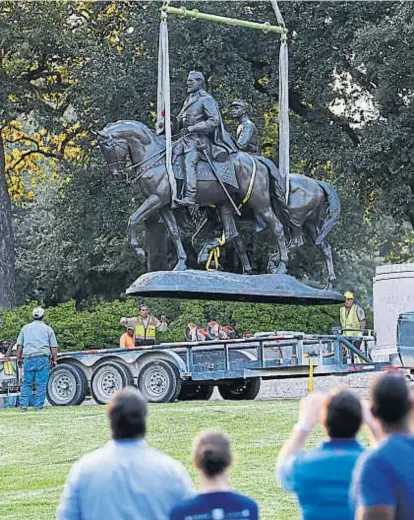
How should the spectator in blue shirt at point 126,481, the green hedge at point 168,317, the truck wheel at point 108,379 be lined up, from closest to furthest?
the spectator in blue shirt at point 126,481 < the truck wheel at point 108,379 < the green hedge at point 168,317

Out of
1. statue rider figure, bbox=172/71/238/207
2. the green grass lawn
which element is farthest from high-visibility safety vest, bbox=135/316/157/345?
the green grass lawn

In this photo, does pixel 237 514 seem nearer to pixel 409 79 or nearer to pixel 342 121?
pixel 409 79

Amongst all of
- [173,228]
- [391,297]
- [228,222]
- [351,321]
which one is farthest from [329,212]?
[173,228]

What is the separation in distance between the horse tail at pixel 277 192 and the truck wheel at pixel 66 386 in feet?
16.0

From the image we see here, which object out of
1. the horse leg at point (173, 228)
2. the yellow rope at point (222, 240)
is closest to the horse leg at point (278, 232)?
the yellow rope at point (222, 240)

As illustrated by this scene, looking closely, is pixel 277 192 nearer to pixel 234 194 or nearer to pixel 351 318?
pixel 234 194

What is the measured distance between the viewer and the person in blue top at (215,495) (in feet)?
21.1

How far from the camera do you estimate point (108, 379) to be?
26.5 meters

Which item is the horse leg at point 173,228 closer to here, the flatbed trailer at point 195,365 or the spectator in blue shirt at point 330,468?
the flatbed trailer at point 195,365

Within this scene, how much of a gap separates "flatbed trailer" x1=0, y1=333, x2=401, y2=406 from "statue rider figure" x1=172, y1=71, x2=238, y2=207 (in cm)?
269

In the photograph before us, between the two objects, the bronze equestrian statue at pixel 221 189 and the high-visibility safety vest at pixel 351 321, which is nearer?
the bronze equestrian statue at pixel 221 189

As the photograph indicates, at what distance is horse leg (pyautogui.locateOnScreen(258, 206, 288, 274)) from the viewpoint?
28062 millimetres

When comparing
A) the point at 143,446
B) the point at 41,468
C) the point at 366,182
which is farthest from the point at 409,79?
the point at 143,446

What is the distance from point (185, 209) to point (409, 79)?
45.0 feet
